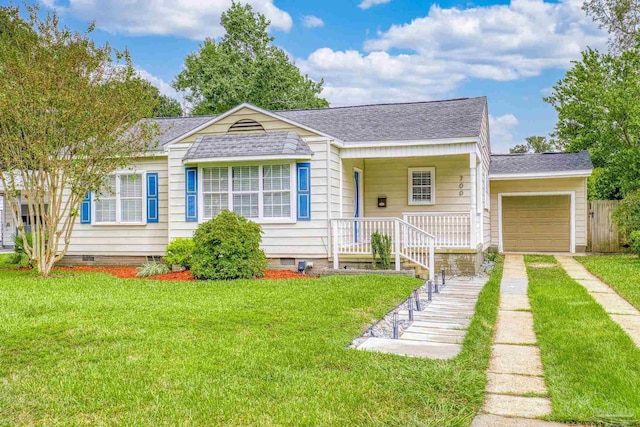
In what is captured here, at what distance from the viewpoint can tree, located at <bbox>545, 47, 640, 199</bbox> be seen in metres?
18.3

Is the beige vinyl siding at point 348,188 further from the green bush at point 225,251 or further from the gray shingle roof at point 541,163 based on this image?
the gray shingle roof at point 541,163

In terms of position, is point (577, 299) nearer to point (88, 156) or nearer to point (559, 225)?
point (88, 156)

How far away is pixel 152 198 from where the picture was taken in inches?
520

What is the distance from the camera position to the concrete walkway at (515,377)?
357cm

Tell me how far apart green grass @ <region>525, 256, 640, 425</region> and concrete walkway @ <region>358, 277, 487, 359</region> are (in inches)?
33.3

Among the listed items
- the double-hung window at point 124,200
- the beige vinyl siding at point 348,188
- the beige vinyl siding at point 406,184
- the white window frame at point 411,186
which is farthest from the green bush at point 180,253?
the white window frame at point 411,186

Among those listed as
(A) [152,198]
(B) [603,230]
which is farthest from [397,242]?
(B) [603,230]

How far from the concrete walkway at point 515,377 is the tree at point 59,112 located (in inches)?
323

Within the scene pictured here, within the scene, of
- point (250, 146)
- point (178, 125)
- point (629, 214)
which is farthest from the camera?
point (178, 125)

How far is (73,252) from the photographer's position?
13656 millimetres

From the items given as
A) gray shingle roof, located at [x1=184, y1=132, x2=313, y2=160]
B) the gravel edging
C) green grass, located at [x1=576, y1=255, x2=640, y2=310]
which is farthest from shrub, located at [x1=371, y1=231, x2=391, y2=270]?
green grass, located at [x1=576, y1=255, x2=640, y2=310]

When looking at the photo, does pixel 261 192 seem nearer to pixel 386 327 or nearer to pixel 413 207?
pixel 413 207

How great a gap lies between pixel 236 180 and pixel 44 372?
803cm

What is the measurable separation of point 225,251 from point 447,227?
4.96 meters
